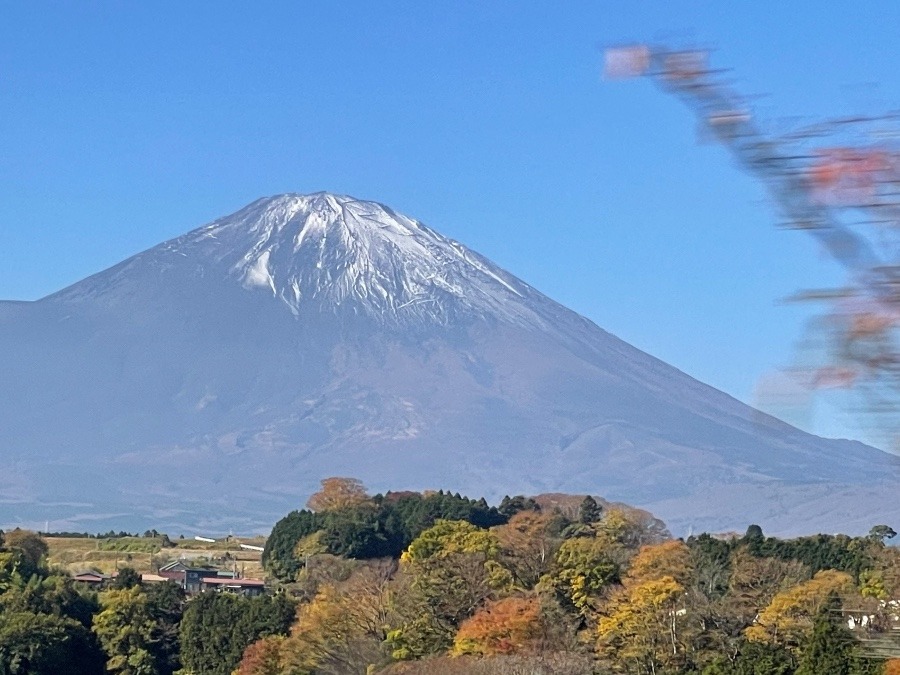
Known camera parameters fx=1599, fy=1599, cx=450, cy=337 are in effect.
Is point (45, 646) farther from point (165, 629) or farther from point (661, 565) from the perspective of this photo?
point (661, 565)

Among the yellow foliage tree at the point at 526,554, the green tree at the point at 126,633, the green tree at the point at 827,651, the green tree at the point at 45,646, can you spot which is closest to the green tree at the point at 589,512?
the yellow foliage tree at the point at 526,554

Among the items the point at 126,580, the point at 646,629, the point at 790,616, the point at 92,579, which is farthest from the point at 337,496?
the point at 790,616

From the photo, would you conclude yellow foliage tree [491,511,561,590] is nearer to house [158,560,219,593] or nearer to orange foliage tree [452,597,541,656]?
orange foliage tree [452,597,541,656]

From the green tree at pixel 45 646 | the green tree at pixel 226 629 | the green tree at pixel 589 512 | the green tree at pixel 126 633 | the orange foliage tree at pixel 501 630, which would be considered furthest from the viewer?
the green tree at pixel 589 512

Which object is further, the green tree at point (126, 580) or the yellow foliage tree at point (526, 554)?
the green tree at point (126, 580)

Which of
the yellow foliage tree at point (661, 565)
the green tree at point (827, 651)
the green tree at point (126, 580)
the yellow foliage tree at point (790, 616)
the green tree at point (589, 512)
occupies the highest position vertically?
the green tree at point (589, 512)

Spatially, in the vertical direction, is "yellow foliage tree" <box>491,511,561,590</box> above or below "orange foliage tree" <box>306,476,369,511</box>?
below

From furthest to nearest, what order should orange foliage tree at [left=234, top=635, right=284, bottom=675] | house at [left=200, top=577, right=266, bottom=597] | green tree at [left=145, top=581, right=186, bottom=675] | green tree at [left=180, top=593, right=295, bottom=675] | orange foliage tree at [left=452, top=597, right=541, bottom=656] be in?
1. house at [left=200, top=577, right=266, bottom=597]
2. green tree at [left=145, top=581, right=186, bottom=675]
3. green tree at [left=180, top=593, right=295, bottom=675]
4. orange foliage tree at [left=234, top=635, right=284, bottom=675]
5. orange foliage tree at [left=452, top=597, right=541, bottom=656]

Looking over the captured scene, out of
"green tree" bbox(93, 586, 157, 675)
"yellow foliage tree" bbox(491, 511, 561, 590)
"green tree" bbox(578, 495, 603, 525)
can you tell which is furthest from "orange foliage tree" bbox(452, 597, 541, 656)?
"green tree" bbox(578, 495, 603, 525)

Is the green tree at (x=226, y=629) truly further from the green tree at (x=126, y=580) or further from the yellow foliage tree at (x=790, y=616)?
the yellow foliage tree at (x=790, y=616)
